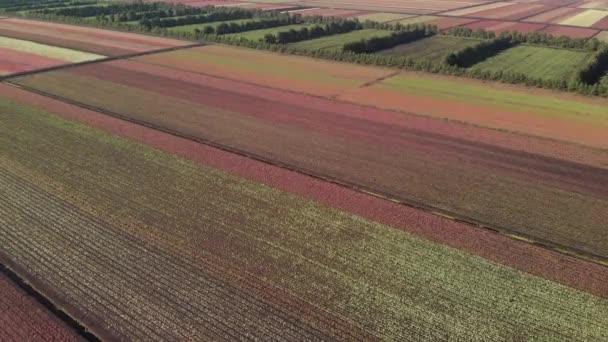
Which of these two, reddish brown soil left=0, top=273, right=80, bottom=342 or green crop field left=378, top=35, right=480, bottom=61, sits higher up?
green crop field left=378, top=35, right=480, bottom=61

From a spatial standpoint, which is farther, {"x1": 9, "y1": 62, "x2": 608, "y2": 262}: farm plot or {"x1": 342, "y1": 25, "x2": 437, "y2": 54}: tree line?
{"x1": 342, "y1": 25, "x2": 437, "y2": 54}: tree line

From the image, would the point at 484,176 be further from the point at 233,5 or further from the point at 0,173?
the point at 233,5

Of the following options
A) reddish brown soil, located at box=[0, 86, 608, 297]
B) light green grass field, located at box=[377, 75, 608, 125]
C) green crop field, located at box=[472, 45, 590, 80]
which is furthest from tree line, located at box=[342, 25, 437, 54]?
reddish brown soil, located at box=[0, 86, 608, 297]

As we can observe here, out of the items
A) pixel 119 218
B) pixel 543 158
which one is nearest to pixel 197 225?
pixel 119 218

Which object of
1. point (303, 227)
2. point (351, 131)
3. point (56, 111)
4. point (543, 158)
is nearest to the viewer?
point (303, 227)

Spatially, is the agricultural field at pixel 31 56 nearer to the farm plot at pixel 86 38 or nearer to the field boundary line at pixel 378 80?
the farm plot at pixel 86 38

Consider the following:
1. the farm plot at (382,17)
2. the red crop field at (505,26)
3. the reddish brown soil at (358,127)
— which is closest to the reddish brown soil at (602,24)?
the red crop field at (505,26)

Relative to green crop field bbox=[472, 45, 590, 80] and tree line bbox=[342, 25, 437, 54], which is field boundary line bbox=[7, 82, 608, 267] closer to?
tree line bbox=[342, 25, 437, 54]
